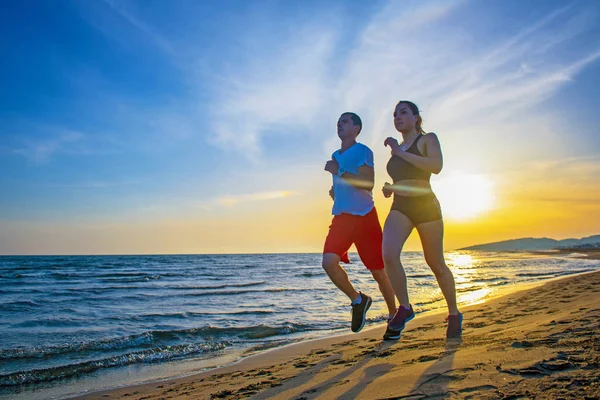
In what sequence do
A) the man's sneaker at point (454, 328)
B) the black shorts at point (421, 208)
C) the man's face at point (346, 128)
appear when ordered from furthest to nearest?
the man's face at point (346, 128)
the black shorts at point (421, 208)
the man's sneaker at point (454, 328)

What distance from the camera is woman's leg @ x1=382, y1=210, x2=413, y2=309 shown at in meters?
3.88

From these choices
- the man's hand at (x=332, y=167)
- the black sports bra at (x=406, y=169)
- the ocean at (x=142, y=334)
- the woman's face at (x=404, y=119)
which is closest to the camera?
the black sports bra at (x=406, y=169)

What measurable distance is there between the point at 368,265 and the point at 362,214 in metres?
0.49

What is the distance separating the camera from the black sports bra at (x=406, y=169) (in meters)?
3.98

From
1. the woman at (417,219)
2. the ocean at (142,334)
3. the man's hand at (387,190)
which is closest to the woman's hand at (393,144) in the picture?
the woman at (417,219)

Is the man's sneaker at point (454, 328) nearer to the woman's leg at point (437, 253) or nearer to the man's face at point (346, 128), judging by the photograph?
the woman's leg at point (437, 253)

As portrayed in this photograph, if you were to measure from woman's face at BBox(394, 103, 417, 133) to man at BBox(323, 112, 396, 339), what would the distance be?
42 centimetres

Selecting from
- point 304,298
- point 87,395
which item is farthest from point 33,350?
point 304,298

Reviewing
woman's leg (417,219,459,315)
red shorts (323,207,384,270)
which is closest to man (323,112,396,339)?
red shorts (323,207,384,270)

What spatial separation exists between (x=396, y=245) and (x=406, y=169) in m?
0.69

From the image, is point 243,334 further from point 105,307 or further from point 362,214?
point 105,307

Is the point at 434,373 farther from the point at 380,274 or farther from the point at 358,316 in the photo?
the point at 380,274

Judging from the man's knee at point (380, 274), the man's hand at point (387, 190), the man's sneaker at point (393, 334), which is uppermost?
the man's hand at point (387, 190)

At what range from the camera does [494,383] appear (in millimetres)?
2041
